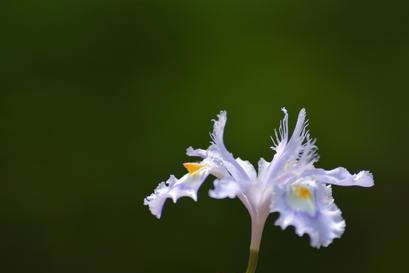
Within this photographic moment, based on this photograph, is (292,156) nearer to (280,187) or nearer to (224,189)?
(280,187)

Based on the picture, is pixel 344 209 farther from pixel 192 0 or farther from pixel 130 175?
pixel 192 0

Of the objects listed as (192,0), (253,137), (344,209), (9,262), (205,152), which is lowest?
(205,152)

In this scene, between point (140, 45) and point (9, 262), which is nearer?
point (9, 262)

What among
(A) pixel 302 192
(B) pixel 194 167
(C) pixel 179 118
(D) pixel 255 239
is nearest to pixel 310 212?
(A) pixel 302 192

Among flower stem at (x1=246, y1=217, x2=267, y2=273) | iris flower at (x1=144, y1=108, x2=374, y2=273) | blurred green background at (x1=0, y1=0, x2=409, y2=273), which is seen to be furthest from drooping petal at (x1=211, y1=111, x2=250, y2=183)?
blurred green background at (x1=0, y1=0, x2=409, y2=273)

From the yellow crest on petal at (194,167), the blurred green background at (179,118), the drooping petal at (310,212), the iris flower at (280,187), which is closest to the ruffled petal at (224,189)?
the iris flower at (280,187)

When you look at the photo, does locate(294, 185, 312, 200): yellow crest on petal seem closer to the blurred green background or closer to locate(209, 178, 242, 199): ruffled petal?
locate(209, 178, 242, 199): ruffled petal

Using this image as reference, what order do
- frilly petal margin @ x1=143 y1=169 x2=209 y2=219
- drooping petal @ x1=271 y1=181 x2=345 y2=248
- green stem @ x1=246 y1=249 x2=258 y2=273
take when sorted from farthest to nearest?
1. frilly petal margin @ x1=143 y1=169 x2=209 y2=219
2. green stem @ x1=246 y1=249 x2=258 y2=273
3. drooping petal @ x1=271 y1=181 x2=345 y2=248

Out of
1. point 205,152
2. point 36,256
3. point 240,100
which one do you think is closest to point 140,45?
point 240,100
